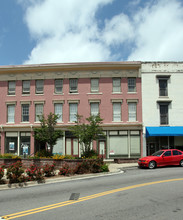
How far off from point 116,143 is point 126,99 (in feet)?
17.2

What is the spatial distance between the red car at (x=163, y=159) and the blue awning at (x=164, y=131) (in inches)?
216

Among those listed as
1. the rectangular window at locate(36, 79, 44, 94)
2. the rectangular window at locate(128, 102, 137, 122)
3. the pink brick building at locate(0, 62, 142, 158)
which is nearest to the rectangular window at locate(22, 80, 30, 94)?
the pink brick building at locate(0, 62, 142, 158)

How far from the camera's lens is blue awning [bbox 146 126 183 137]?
2372cm

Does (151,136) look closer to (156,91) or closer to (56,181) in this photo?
(156,91)

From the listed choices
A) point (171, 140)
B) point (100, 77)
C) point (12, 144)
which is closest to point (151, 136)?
point (171, 140)

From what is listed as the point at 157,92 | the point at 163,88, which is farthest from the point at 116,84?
the point at 163,88

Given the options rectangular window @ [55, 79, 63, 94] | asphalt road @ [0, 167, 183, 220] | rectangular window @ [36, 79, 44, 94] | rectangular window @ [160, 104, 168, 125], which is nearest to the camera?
asphalt road @ [0, 167, 183, 220]

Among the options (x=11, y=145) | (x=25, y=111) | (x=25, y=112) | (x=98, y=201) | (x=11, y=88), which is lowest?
(x=98, y=201)

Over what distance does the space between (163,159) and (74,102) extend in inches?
490

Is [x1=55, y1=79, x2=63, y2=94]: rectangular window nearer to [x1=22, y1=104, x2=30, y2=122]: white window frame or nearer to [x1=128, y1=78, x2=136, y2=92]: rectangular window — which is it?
[x1=22, y1=104, x2=30, y2=122]: white window frame

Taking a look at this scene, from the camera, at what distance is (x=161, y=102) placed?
1011 inches

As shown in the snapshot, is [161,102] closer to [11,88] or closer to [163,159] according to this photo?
[163,159]

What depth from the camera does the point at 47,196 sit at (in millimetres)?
9312

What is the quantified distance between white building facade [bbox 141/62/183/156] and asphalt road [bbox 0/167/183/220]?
14318mm
